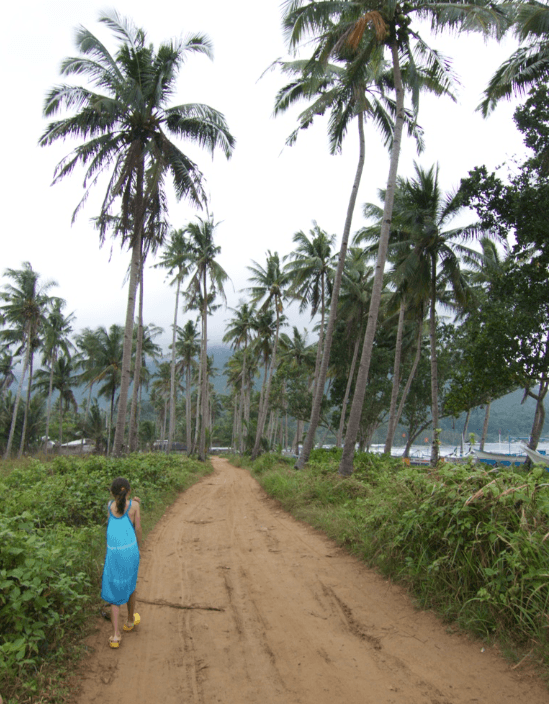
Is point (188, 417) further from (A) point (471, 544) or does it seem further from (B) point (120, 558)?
(A) point (471, 544)

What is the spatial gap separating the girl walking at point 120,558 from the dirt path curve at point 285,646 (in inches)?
9.5

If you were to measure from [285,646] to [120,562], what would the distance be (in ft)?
5.14

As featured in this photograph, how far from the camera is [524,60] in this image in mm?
12008

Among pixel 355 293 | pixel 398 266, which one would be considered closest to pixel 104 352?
pixel 355 293

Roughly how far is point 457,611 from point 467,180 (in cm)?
1215

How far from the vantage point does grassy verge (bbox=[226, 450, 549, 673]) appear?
3.75 meters

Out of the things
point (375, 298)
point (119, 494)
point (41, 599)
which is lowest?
point (41, 599)

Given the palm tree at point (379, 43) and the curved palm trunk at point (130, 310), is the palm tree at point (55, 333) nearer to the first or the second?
the curved palm trunk at point (130, 310)

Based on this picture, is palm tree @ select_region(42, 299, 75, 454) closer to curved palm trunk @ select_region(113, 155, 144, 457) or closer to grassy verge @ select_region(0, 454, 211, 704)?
curved palm trunk @ select_region(113, 155, 144, 457)

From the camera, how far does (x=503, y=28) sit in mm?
A: 9758

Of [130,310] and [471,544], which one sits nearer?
[471,544]

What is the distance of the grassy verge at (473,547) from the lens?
3746 mm

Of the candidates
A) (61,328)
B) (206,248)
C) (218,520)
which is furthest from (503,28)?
(61,328)

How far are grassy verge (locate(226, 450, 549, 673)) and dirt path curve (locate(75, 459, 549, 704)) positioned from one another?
0.71ft
